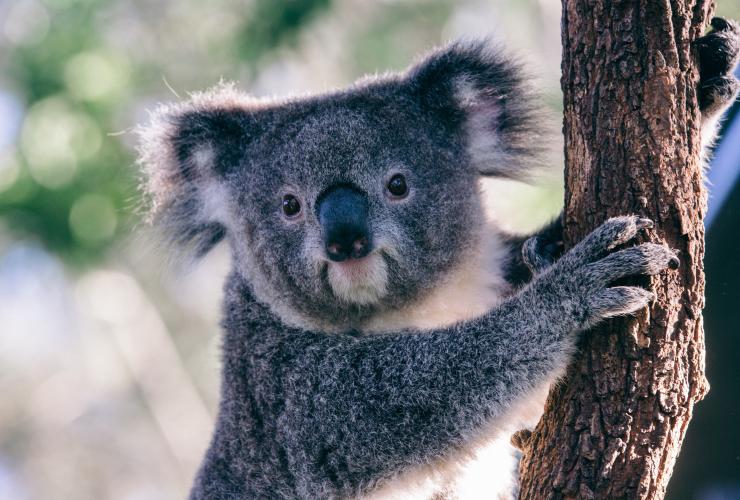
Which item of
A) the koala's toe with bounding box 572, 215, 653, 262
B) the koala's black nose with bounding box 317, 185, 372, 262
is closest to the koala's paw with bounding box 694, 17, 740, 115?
the koala's toe with bounding box 572, 215, 653, 262

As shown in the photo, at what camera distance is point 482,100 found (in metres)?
3.47

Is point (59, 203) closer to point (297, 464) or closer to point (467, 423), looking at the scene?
point (297, 464)

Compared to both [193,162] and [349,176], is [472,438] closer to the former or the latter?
[349,176]

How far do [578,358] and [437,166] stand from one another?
3.60ft

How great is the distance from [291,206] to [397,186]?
43 cm

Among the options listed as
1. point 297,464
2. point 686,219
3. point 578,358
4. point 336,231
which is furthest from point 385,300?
point 686,219

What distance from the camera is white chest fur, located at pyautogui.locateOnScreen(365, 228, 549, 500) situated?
288 cm

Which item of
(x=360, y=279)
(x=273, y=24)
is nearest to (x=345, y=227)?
(x=360, y=279)

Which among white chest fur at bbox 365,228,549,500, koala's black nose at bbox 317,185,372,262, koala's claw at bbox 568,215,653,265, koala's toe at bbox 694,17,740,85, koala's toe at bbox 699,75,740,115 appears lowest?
white chest fur at bbox 365,228,549,500

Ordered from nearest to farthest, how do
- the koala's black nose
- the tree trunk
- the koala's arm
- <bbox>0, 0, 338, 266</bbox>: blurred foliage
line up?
1. the tree trunk
2. the koala's arm
3. the koala's black nose
4. <bbox>0, 0, 338, 266</bbox>: blurred foliage

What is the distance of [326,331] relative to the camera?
328 centimetres

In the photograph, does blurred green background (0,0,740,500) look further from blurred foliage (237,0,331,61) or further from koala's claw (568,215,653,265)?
koala's claw (568,215,653,265)

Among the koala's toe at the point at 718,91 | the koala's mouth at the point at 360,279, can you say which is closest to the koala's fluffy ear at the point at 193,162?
the koala's mouth at the point at 360,279

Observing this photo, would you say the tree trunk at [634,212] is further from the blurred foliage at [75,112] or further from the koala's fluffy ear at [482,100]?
the blurred foliage at [75,112]
